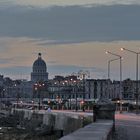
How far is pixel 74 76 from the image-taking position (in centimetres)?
19038

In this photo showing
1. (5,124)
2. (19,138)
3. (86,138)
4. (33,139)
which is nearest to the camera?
(86,138)

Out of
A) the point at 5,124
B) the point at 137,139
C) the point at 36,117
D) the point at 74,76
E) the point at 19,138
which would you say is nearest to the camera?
the point at 137,139

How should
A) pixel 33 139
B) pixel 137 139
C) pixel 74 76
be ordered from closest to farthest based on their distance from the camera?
pixel 137 139 → pixel 33 139 → pixel 74 76

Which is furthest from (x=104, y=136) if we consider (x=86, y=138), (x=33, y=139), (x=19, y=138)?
(x=19, y=138)

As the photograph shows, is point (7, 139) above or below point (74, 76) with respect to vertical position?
below

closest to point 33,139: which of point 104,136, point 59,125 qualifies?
point 59,125

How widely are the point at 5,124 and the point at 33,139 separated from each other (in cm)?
7476

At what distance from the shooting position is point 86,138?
864 inches

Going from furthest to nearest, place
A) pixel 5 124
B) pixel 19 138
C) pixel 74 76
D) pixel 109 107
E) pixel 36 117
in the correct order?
1. pixel 74 76
2. pixel 5 124
3. pixel 36 117
4. pixel 19 138
5. pixel 109 107

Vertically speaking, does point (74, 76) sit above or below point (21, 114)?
above

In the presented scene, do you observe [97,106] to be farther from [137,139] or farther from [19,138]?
[19,138]

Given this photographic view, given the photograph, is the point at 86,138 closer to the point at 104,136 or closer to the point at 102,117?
the point at 104,136

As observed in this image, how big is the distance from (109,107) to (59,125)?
3846cm

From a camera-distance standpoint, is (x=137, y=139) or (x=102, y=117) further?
(x=102, y=117)
